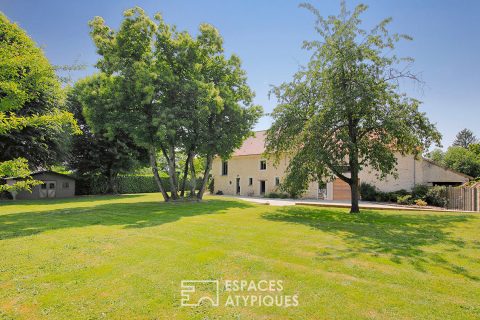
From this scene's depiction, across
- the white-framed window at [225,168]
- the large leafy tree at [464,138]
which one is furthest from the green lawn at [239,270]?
the large leafy tree at [464,138]

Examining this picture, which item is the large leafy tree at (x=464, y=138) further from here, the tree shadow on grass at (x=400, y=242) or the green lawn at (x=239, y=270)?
the green lawn at (x=239, y=270)

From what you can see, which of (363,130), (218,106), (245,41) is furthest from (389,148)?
(218,106)

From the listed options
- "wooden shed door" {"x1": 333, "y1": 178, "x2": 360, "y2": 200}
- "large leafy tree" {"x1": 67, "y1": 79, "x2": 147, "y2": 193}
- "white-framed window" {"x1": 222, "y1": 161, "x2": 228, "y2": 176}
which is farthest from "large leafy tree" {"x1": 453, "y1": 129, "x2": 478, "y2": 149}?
"large leafy tree" {"x1": 67, "y1": 79, "x2": 147, "y2": 193}

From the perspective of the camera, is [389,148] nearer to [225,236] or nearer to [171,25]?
[225,236]

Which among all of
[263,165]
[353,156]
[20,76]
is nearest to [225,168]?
[263,165]

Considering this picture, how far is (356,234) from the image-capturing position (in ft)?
32.4

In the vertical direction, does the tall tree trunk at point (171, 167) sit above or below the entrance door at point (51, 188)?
above

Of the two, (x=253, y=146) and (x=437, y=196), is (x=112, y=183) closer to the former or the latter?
(x=253, y=146)

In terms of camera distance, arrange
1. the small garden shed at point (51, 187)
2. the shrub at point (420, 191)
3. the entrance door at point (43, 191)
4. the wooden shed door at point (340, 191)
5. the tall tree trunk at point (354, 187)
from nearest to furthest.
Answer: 1. the tall tree trunk at point (354, 187)
2. the shrub at point (420, 191)
3. the small garden shed at point (51, 187)
4. the wooden shed door at point (340, 191)
5. the entrance door at point (43, 191)

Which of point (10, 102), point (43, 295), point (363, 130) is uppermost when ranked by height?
point (363, 130)

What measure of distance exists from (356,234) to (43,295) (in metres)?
8.84

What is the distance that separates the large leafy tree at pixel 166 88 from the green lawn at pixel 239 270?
33.6 feet

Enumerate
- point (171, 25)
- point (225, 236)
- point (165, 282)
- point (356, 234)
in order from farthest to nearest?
point (171, 25) < point (356, 234) < point (225, 236) < point (165, 282)

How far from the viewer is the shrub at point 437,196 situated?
74.1 ft
